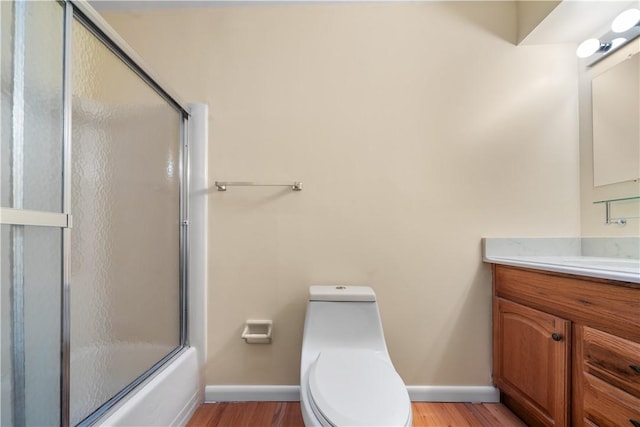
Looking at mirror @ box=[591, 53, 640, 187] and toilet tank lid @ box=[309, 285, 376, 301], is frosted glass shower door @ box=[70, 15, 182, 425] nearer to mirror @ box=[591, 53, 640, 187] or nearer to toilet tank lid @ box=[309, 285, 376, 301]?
toilet tank lid @ box=[309, 285, 376, 301]

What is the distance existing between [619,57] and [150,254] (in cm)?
246

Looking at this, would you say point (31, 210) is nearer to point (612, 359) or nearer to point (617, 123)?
point (612, 359)

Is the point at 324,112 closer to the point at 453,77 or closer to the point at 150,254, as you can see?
the point at 453,77

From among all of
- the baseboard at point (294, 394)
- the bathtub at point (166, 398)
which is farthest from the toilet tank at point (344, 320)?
→ the bathtub at point (166, 398)

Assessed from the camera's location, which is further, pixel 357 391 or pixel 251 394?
pixel 251 394

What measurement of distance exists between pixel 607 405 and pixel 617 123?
1.31 metres

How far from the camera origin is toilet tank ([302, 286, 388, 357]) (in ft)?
4.42

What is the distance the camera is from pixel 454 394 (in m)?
1.51

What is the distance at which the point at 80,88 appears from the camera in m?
0.92

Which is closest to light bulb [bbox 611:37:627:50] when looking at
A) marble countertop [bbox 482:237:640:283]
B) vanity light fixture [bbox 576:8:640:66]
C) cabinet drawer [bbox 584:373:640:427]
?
vanity light fixture [bbox 576:8:640:66]

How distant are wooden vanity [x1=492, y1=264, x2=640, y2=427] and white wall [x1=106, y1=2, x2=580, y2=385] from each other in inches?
6.0

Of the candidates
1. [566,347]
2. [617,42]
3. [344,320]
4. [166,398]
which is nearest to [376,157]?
[344,320]

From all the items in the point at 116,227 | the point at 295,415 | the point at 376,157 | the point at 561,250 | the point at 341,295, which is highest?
the point at 376,157

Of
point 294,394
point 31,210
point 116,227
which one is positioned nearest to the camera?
point 31,210
